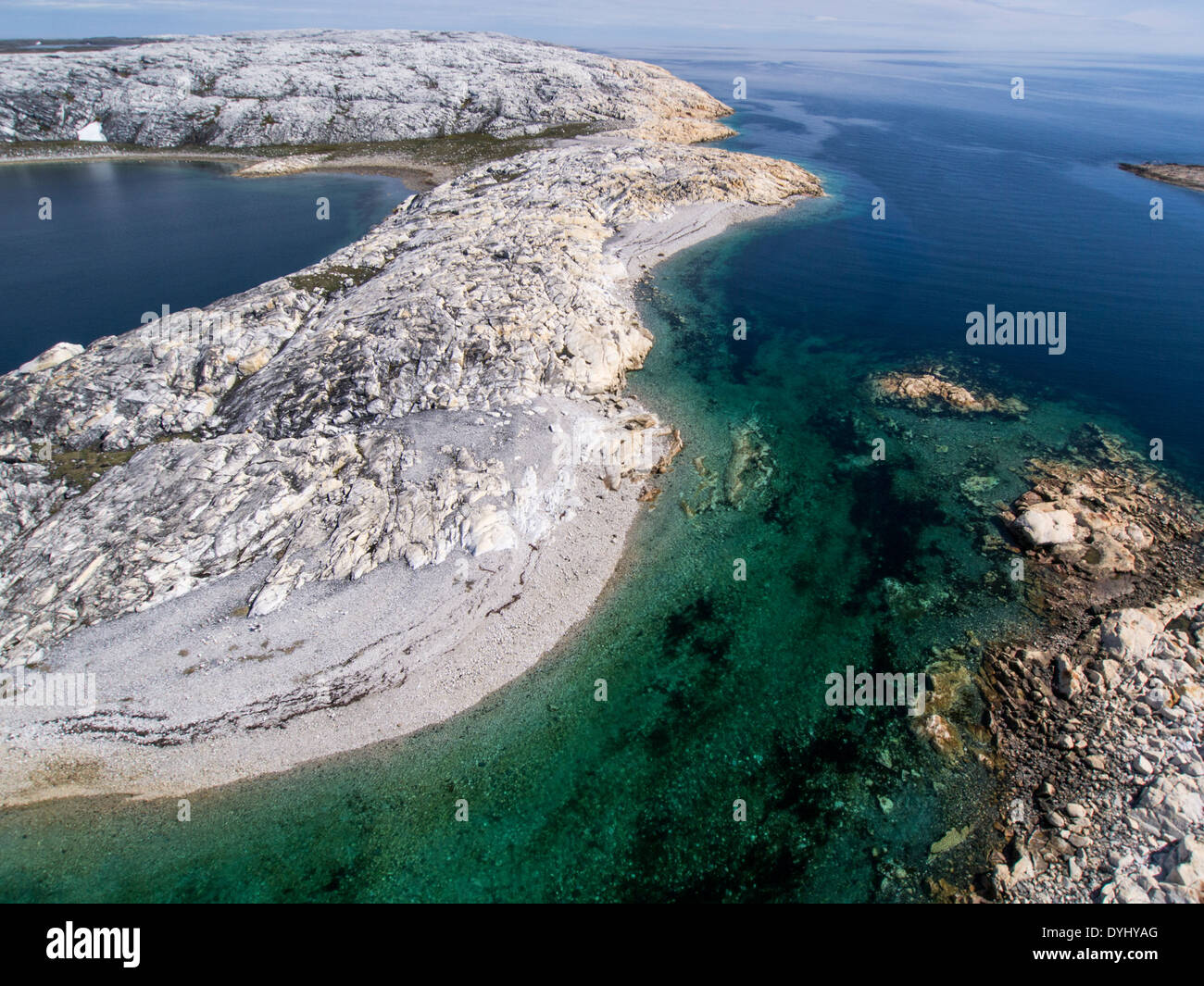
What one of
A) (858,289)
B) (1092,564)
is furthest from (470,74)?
(1092,564)

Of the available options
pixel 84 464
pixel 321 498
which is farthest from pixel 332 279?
pixel 321 498

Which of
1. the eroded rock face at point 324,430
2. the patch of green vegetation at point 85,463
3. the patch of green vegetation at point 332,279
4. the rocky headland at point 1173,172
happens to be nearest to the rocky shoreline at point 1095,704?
the eroded rock face at point 324,430

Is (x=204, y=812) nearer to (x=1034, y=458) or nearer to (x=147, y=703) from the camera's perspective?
(x=147, y=703)

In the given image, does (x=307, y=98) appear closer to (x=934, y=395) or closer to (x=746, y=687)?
(x=934, y=395)

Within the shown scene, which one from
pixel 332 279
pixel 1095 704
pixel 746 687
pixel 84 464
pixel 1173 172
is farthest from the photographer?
pixel 1173 172

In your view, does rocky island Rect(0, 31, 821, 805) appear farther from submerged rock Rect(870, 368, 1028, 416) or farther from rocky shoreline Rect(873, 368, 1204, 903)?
rocky shoreline Rect(873, 368, 1204, 903)

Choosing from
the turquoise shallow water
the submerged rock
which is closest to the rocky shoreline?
the turquoise shallow water
